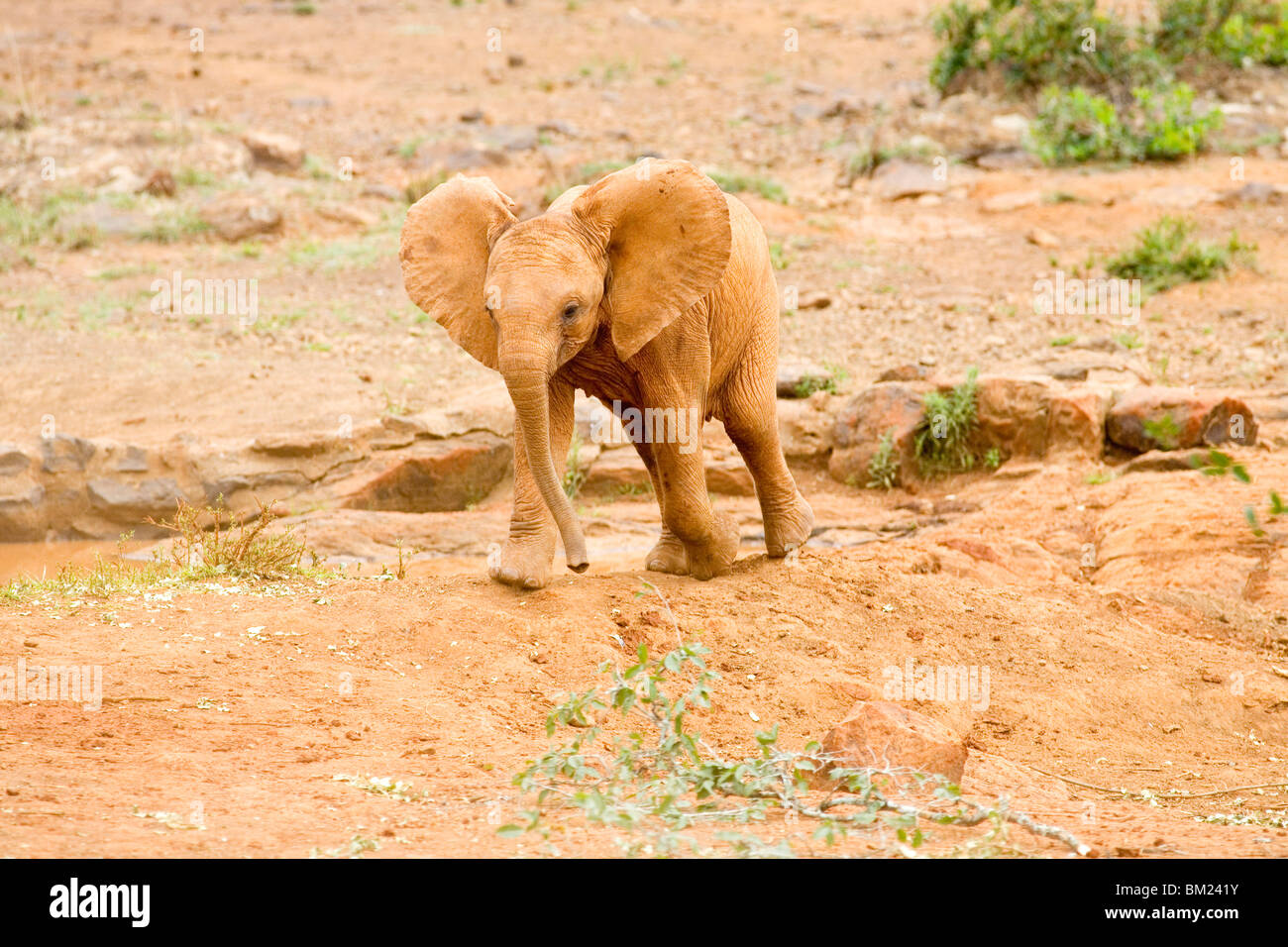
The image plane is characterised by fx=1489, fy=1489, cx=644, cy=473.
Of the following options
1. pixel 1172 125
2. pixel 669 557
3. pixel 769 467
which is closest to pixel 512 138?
pixel 1172 125

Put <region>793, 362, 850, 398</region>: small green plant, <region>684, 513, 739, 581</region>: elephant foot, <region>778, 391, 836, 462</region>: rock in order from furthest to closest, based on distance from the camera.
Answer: <region>793, 362, 850, 398</region>: small green plant
<region>778, 391, 836, 462</region>: rock
<region>684, 513, 739, 581</region>: elephant foot

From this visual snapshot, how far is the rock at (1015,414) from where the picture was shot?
33.7 feet

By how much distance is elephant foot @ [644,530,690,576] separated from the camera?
23.8ft

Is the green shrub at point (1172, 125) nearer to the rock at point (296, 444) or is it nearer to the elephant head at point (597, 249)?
the rock at point (296, 444)

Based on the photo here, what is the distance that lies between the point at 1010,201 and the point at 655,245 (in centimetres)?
1113

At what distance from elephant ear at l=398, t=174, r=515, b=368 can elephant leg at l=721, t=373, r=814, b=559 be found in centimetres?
154

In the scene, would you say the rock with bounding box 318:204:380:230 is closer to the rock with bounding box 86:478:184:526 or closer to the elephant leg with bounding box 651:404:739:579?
the rock with bounding box 86:478:184:526

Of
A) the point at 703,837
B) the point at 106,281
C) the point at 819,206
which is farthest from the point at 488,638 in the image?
the point at 819,206

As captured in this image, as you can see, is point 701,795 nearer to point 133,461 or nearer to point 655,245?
point 655,245

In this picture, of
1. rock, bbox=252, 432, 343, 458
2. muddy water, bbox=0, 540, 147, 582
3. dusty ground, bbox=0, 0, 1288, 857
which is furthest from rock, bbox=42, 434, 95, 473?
rock, bbox=252, 432, 343, 458

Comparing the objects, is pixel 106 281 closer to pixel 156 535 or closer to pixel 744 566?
pixel 156 535

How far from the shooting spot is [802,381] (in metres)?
11.3

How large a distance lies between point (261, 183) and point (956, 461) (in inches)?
387

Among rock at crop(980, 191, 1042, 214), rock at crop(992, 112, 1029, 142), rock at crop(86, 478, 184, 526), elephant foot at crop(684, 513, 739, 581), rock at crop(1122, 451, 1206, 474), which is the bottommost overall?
rock at crop(86, 478, 184, 526)
